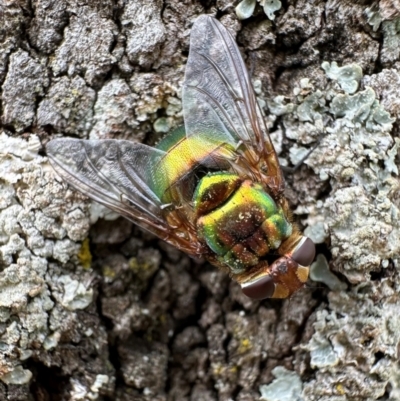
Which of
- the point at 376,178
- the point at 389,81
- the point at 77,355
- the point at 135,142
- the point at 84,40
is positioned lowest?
the point at 77,355

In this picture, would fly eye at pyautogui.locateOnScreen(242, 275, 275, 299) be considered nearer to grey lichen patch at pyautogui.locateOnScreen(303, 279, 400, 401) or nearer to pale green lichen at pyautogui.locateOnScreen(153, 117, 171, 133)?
grey lichen patch at pyautogui.locateOnScreen(303, 279, 400, 401)

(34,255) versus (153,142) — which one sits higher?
(153,142)

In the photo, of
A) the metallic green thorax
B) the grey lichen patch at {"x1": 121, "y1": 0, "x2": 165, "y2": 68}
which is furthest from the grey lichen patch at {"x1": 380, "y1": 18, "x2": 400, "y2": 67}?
the grey lichen patch at {"x1": 121, "y1": 0, "x2": 165, "y2": 68}

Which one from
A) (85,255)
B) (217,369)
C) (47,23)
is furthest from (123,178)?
(217,369)

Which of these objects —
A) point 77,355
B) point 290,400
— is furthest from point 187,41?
→ point 290,400

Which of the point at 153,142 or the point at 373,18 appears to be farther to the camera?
the point at 153,142

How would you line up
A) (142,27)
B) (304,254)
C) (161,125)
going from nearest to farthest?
(304,254) < (142,27) < (161,125)

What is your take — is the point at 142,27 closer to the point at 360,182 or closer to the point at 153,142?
the point at 153,142

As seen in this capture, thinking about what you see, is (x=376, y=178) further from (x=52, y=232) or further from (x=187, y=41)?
(x=52, y=232)
